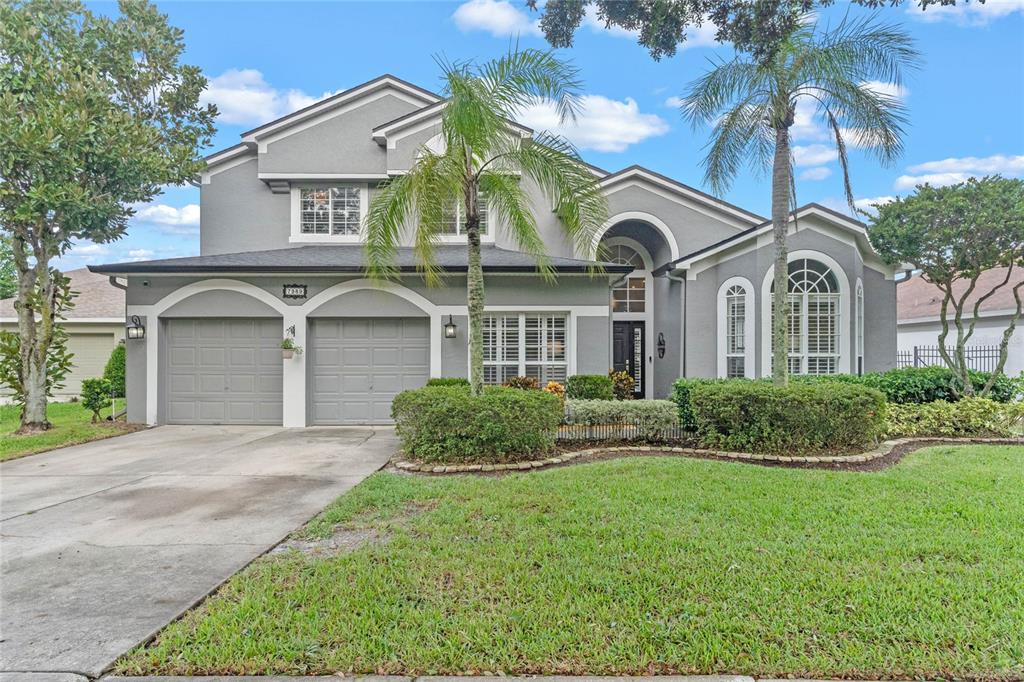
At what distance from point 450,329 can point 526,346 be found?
1.80 m

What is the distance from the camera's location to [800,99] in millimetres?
8680

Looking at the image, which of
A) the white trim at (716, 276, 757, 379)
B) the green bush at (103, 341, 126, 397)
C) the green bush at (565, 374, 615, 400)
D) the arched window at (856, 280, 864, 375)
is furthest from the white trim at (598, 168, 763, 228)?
the green bush at (103, 341, 126, 397)

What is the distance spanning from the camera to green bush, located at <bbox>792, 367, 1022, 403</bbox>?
1052 cm

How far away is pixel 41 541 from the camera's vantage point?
15.6 ft

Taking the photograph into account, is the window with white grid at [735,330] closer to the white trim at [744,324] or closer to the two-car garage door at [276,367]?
the white trim at [744,324]

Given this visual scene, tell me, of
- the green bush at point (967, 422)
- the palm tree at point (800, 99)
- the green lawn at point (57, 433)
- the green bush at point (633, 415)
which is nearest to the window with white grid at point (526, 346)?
the green bush at point (633, 415)

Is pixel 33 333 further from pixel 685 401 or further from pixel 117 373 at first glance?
pixel 685 401

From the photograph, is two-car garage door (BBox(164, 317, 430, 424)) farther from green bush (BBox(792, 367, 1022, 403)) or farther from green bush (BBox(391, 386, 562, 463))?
green bush (BBox(792, 367, 1022, 403))

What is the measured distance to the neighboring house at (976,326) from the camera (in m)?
15.3

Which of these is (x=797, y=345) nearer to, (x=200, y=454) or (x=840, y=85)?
(x=840, y=85)

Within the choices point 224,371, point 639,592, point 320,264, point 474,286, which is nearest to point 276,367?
point 224,371

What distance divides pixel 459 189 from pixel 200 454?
6.25 metres

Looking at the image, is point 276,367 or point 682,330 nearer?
point 276,367

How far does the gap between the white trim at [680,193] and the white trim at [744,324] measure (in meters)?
2.71
